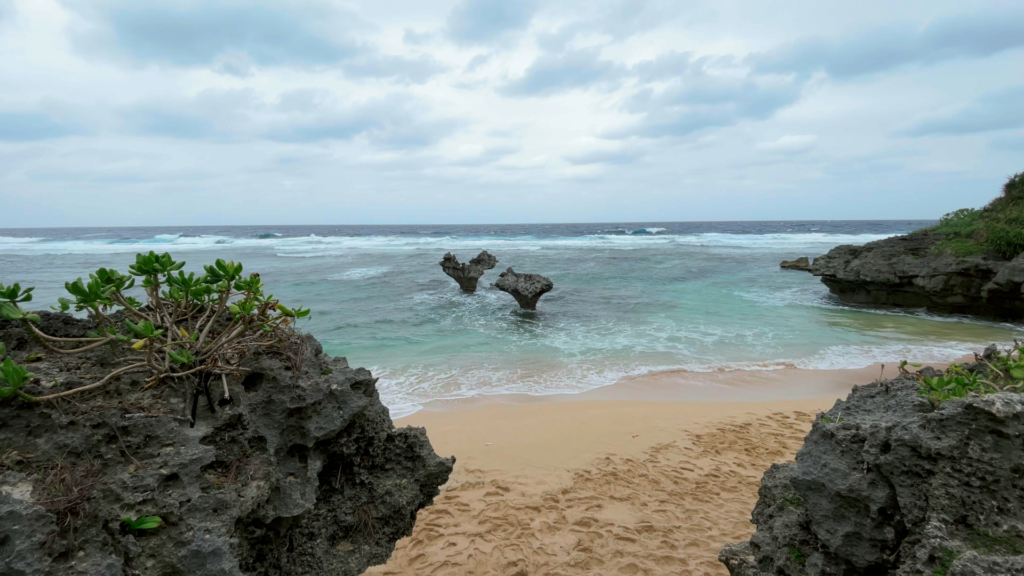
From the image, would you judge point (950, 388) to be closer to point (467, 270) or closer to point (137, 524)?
point (137, 524)

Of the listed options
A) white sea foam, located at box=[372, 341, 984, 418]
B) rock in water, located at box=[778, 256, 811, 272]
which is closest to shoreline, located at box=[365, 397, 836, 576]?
white sea foam, located at box=[372, 341, 984, 418]

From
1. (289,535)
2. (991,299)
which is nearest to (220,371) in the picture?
(289,535)

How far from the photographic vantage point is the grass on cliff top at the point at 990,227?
400 inches

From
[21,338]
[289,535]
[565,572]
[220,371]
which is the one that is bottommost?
[565,572]

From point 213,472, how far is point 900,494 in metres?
2.64

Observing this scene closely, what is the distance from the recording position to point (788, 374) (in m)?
7.43

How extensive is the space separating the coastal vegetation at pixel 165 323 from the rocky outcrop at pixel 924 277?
13.3 m

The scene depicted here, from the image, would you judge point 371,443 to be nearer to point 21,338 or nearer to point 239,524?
point 239,524

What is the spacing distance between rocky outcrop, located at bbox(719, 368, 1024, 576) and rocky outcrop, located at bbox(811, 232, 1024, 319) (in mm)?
11169

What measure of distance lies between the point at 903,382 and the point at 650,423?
3.44 meters

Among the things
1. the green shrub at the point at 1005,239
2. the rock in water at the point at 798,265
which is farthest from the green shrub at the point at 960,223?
the rock in water at the point at 798,265

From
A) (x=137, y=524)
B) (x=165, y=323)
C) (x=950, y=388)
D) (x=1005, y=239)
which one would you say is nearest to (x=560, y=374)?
(x=950, y=388)

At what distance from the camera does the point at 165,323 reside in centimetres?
206

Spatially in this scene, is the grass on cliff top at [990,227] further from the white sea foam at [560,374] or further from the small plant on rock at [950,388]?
the small plant on rock at [950,388]
